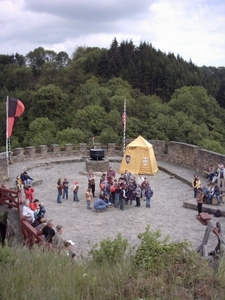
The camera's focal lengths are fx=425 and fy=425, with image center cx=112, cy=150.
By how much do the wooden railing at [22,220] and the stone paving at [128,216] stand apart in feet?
3.52

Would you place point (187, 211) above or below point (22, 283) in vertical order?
below

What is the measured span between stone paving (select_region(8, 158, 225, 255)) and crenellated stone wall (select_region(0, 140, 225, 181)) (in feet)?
2.92

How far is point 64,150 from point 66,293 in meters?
19.0

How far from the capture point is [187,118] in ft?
161

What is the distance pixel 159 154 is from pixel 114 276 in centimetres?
1751

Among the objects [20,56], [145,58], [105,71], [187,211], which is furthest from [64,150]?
[20,56]

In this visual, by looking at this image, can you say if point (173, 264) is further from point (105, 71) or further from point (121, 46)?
point (121, 46)

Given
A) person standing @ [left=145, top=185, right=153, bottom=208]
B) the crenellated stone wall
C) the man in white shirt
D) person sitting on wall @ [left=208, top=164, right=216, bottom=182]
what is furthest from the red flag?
person sitting on wall @ [left=208, top=164, right=216, bottom=182]

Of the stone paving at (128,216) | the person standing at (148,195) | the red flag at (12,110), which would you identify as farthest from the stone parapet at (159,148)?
the person standing at (148,195)

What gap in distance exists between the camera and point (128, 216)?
13.1 metres

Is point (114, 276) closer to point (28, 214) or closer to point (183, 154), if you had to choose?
point (28, 214)

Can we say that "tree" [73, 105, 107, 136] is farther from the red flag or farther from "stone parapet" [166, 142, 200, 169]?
the red flag

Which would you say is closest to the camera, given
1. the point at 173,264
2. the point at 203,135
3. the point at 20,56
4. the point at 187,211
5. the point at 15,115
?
the point at 173,264

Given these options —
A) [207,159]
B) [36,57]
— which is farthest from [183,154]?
[36,57]
